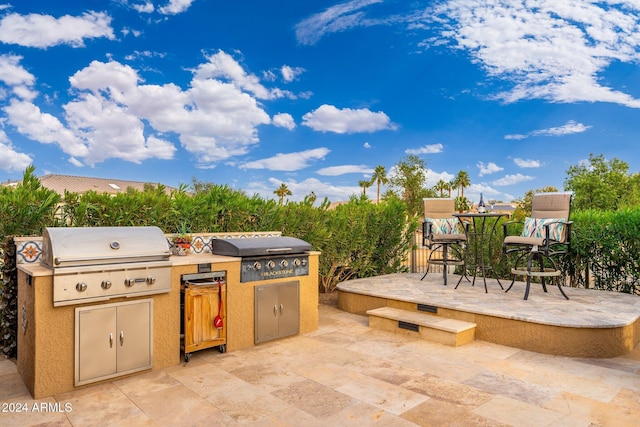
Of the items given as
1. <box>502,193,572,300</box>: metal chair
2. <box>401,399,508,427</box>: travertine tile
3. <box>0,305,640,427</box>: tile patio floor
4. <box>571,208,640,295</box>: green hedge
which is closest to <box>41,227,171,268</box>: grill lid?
<box>0,305,640,427</box>: tile patio floor

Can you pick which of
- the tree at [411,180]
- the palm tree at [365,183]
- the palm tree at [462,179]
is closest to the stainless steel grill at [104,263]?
the tree at [411,180]

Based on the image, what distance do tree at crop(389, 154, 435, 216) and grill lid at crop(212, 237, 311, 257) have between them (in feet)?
90.5

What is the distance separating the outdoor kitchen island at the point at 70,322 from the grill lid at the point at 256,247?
0.10 meters

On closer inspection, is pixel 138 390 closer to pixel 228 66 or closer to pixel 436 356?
pixel 436 356

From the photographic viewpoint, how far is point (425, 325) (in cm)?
427

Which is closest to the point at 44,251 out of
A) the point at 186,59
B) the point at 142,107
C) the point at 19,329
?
the point at 19,329

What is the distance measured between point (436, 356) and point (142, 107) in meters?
19.6

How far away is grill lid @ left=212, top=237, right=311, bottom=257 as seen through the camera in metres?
3.89

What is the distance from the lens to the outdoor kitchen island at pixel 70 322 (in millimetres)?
2791

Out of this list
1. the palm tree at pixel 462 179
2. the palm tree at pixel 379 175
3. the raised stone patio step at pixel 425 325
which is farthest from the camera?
the palm tree at pixel 462 179

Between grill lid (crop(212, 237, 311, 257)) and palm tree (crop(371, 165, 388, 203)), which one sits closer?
grill lid (crop(212, 237, 311, 257))

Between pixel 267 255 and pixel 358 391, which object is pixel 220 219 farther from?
pixel 358 391

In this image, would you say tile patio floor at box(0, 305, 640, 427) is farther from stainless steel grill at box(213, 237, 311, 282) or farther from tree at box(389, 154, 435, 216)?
tree at box(389, 154, 435, 216)

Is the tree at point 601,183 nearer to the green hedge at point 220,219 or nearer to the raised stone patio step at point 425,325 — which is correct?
the green hedge at point 220,219
